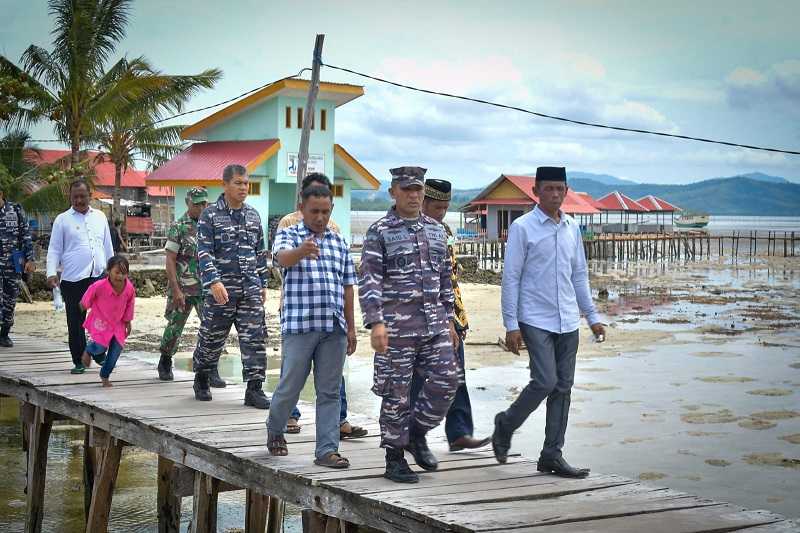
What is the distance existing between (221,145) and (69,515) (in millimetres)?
26491

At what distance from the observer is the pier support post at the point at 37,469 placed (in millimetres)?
9695

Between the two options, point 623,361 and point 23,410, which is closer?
point 23,410

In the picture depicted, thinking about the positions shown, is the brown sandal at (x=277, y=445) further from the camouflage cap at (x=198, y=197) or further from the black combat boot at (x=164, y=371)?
the black combat boot at (x=164, y=371)

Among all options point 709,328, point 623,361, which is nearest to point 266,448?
point 623,361

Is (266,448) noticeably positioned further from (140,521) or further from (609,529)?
(140,521)

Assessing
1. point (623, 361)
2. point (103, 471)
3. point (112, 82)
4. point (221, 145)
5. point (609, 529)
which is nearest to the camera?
point (609, 529)

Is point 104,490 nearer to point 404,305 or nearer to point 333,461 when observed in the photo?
point 333,461

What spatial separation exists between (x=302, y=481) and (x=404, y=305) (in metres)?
1.21

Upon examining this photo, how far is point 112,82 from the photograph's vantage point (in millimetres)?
32781

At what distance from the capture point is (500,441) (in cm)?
700

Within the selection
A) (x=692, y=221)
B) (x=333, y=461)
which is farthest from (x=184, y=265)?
(x=692, y=221)

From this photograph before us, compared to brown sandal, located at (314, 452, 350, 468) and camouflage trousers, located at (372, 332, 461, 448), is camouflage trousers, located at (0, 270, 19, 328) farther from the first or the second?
camouflage trousers, located at (372, 332, 461, 448)

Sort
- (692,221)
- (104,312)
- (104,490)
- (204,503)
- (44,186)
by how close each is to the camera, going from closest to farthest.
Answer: (204,503)
(104,490)
(104,312)
(44,186)
(692,221)

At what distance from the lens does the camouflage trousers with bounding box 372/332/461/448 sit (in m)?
6.25
